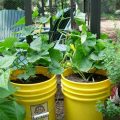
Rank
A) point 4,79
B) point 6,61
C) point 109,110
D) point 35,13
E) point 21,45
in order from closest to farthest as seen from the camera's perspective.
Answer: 1. point 4,79
2. point 6,61
3. point 109,110
4. point 21,45
5. point 35,13

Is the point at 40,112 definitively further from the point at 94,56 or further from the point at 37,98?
the point at 94,56

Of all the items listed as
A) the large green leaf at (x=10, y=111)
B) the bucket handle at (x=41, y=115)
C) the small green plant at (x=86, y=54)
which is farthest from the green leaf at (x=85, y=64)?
the large green leaf at (x=10, y=111)

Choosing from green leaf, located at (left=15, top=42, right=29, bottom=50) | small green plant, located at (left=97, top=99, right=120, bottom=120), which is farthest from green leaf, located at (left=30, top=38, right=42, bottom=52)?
small green plant, located at (left=97, top=99, right=120, bottom=120)

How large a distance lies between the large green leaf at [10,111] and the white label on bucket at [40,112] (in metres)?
0.18

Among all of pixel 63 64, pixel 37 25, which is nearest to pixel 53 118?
pixel 63 64

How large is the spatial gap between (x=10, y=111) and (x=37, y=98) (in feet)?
0.78

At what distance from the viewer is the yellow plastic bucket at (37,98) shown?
6.16 ft

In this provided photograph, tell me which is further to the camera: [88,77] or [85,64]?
[88,77]

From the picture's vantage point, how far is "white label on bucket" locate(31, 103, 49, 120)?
1.93 m

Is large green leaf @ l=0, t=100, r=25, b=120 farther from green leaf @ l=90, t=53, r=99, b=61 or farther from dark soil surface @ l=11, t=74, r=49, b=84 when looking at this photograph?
green leaf @ l=90, t=53, r=99, b=61

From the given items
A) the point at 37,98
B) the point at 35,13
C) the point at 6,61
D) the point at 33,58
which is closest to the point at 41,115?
the point at 37,98

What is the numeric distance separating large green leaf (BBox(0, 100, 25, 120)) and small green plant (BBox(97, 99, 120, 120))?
0.48 m

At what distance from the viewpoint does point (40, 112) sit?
1.96 meters

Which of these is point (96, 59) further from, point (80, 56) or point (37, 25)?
point (37, 25)
